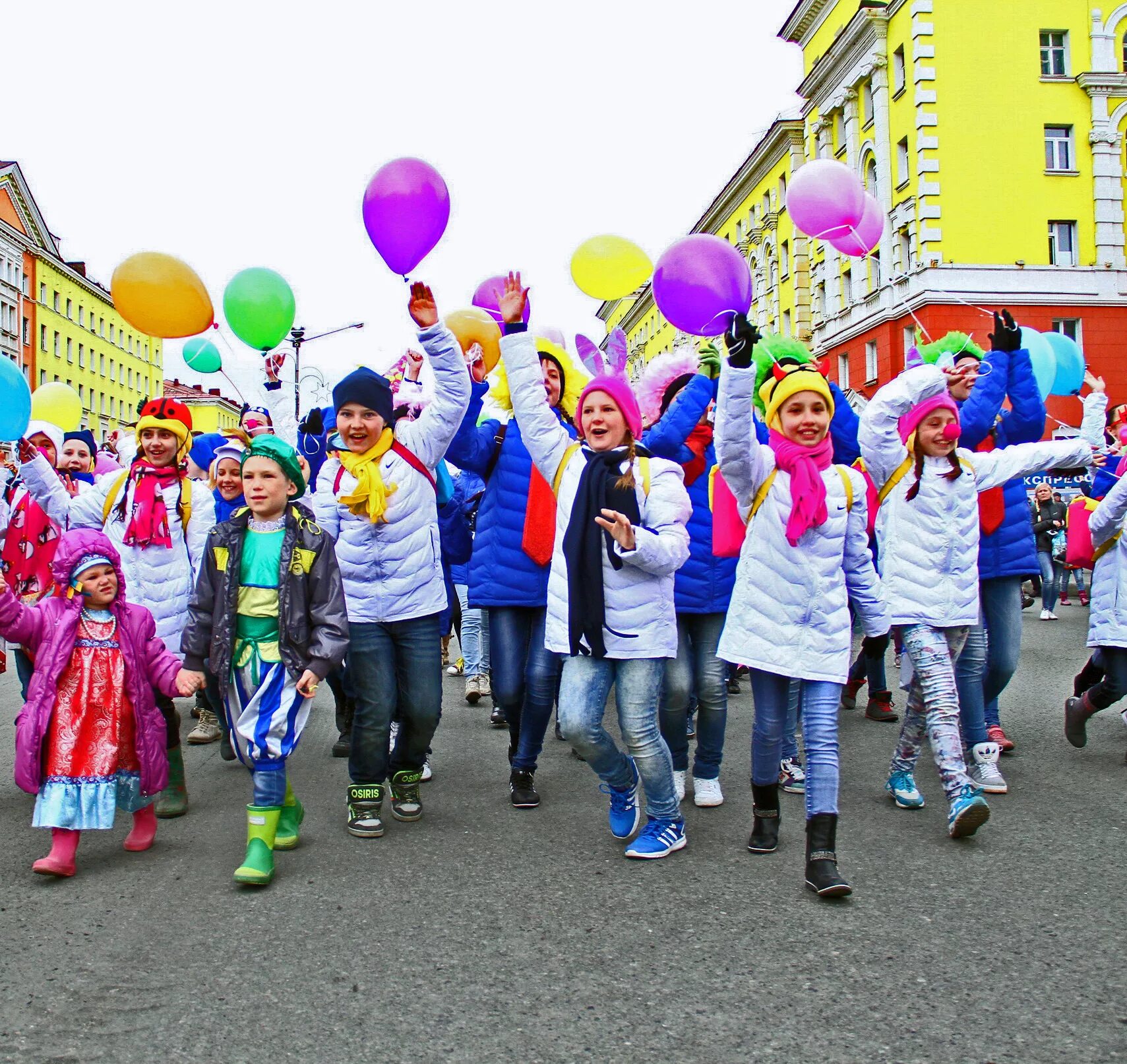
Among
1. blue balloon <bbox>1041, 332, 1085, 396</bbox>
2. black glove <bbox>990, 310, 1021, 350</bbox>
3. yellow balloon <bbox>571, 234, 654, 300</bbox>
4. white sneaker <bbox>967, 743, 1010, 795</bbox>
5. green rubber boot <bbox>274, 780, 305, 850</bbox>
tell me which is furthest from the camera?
blue balloon <bbox>1041, 332, 1085, 396</bbox>

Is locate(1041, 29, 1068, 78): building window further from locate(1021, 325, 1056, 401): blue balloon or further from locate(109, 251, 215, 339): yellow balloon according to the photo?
locate(109, 251, 215, 339): yellow balloon

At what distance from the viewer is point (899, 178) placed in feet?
116

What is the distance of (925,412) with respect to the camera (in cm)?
489

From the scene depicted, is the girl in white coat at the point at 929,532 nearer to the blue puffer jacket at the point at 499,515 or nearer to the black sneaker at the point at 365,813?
the blue puffer jacket at the point at 499,515

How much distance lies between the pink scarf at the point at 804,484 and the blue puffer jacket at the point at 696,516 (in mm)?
978

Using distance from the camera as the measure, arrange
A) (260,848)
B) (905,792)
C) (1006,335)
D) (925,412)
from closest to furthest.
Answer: (260,848), (925,412), (905,792), (1006,335)

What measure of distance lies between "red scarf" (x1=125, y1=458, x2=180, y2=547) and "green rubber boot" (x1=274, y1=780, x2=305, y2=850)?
1.76 metres

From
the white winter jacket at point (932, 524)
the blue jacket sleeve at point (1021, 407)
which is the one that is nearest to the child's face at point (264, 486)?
the white winter jacket at point (932, 524)

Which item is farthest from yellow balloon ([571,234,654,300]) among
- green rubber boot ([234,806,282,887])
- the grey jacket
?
green rubber boot ([234,806,282,887])

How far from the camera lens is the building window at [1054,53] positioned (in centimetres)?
3347

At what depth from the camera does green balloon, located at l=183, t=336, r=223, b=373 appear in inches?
320

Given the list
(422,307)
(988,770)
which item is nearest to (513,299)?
(422,307)

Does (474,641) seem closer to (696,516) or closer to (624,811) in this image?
(696,516)

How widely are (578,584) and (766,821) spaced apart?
3.95 feet
